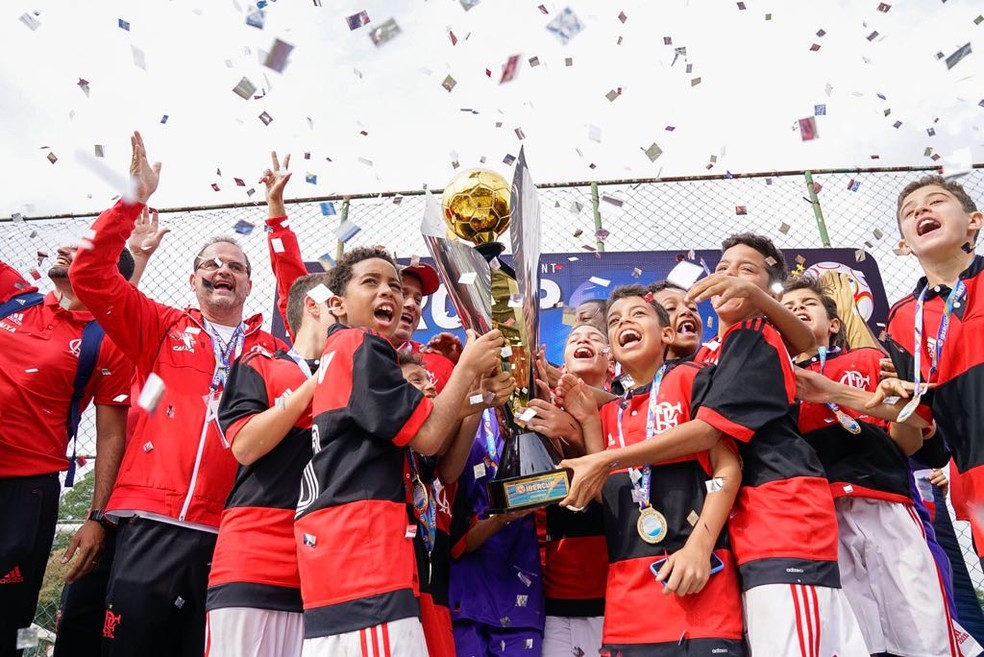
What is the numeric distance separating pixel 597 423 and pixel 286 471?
1.11 meters

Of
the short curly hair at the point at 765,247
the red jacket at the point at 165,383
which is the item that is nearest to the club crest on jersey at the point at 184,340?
the red jacket at the point at 165,383

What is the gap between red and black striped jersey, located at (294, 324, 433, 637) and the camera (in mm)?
2059

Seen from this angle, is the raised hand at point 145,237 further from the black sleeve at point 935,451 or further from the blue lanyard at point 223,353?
the black sleeve at point 935,451

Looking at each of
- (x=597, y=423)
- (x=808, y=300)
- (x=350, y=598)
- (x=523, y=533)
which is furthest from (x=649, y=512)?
(x=808, y=300)

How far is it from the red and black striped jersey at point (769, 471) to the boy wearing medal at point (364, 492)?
31.8 inches

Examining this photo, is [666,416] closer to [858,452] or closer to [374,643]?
[858,452]

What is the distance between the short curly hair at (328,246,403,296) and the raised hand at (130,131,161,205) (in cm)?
94

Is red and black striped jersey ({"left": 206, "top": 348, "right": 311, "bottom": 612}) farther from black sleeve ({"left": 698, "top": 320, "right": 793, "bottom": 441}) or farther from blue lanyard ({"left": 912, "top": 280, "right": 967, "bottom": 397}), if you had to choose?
blue lanyard ({"left": 912, "top": 280, "right": 967, "bottom": 397})

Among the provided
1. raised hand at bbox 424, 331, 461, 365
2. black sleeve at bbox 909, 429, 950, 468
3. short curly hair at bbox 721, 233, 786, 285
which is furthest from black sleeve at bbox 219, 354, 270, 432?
black sleeve at bbox 909, 429, 950, 468

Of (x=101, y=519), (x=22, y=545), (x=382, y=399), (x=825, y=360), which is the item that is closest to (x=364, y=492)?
(x=382, y=399)

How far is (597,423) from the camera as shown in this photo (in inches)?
107

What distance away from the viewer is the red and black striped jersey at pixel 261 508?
234 cm

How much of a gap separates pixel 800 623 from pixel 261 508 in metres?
1.71

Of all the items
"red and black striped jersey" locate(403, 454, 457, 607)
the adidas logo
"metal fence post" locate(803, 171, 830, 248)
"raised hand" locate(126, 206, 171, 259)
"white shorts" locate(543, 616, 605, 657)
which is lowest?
"white shorts" locate(543, 616, 605, 657)
